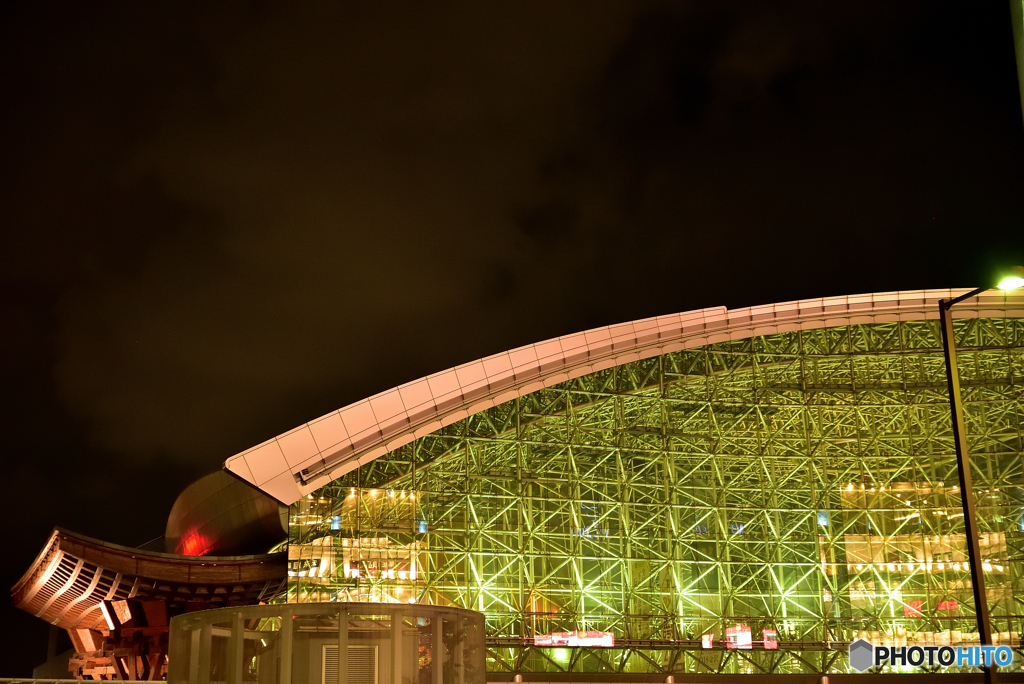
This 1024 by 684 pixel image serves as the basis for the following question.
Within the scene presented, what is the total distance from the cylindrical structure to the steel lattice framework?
17.1 m

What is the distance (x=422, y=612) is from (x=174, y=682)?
2.88 metres

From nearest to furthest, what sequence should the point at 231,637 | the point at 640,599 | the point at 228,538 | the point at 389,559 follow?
1. the point at 231,637
2. the point at 389,559
3. the point at 640,599
4. the point at 228,538

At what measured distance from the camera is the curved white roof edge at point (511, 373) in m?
28.1

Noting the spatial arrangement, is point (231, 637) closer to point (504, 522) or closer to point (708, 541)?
point (504, 522)

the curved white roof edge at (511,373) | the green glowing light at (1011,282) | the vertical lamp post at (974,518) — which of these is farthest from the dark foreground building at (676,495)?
the green glowing light at (1011,282)

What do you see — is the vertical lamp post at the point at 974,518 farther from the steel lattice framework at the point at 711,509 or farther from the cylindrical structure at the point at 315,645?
the steel lattice framework at the point at 711,509

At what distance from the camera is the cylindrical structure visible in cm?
1043

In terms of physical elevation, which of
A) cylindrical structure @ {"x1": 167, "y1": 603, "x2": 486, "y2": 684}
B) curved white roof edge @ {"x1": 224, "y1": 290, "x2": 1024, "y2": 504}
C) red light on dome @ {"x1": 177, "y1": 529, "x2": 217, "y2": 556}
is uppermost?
curved white roof edge @ {"x1": 224, "y1": 290, "x2": 1024, "y2": 504}

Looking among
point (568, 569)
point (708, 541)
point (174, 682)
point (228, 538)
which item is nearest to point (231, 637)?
point (174, 682)

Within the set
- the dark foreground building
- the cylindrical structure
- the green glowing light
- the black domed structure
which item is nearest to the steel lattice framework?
the dark foreground building

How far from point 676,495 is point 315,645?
22.4 meters

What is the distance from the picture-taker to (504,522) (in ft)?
98.1

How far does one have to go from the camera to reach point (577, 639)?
29.5 metres

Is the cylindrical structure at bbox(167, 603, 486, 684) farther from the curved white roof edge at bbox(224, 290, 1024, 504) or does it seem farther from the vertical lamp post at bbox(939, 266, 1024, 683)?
the curved white roof edge at bbox(224, 290, 1024, 504)
